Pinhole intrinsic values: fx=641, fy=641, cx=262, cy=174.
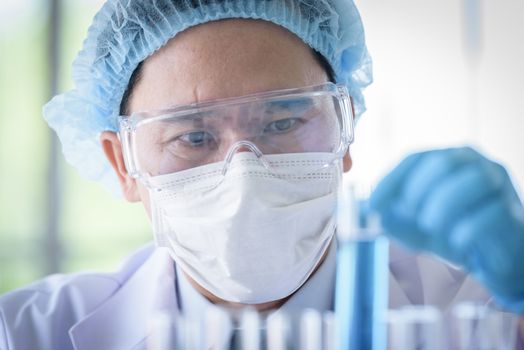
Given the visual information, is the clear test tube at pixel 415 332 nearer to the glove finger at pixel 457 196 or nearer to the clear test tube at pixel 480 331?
the clear test tube at pixel 480 331

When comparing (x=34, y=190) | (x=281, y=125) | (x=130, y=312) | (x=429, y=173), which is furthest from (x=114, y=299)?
(x=34, y=190)

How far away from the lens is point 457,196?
745 millimetres

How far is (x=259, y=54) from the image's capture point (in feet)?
3.74

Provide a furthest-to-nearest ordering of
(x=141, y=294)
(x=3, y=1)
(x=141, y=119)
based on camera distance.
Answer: (x=3, y=1), (x=141, y=294), (x=141, y=119)

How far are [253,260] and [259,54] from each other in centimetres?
36

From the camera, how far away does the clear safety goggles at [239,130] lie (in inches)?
43.1

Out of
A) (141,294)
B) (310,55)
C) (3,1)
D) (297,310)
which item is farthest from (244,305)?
(3,1)

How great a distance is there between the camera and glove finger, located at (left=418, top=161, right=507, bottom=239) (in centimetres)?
74

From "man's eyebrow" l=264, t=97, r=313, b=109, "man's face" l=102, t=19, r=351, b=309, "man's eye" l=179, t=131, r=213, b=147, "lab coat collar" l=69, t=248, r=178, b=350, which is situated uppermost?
"man's face" l=102, t=19, r=351, b=309

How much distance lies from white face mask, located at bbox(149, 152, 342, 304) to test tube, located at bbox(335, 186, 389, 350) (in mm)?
227

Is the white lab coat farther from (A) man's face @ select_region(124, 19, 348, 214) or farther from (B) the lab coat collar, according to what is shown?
(A) man's face @ select_region(124, 19, 348, 214)

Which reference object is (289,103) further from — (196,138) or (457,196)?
(457,196)

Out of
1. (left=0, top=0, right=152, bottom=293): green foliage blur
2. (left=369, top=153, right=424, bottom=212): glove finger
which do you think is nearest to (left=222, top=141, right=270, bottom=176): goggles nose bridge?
(left=369, top=153, right=424, bottom=212): glove finger

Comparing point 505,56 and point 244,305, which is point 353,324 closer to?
point 244,305
